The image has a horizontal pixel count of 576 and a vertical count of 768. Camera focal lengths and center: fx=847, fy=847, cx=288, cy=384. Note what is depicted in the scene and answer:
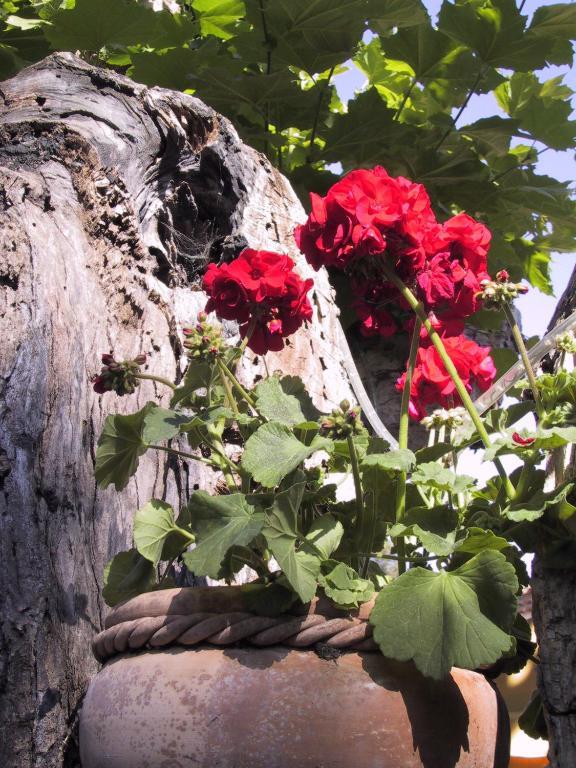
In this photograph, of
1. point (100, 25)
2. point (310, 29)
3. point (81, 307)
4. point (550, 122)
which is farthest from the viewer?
point (550, 122)

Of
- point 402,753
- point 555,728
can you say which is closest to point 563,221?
point 555,728

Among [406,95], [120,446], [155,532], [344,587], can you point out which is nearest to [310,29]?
[406,95]

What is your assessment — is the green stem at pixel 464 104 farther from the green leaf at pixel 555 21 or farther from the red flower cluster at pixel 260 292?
the red flower cluster at pixel 260 292

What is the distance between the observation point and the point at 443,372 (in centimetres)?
138

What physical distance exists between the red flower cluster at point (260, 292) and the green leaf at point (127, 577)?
0.39 meters

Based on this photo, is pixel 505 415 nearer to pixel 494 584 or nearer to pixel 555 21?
pixel 494 584

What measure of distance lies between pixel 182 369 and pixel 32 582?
66 cm

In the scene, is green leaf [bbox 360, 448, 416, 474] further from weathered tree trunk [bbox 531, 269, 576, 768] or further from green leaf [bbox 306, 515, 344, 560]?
weathered tree trunk [bbox 531, 269, 576, 768]

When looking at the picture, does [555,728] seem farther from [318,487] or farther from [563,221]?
[563,221]

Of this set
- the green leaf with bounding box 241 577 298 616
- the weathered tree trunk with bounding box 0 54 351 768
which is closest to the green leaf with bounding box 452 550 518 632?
the green leaf with bounding box 241 577 298 616

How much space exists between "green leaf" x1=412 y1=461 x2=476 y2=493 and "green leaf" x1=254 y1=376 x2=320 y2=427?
18 cm

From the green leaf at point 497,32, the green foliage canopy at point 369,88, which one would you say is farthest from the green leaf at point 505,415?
the green leaf at point 497,32

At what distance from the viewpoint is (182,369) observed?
6.01 ft

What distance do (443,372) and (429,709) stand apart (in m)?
0.55
